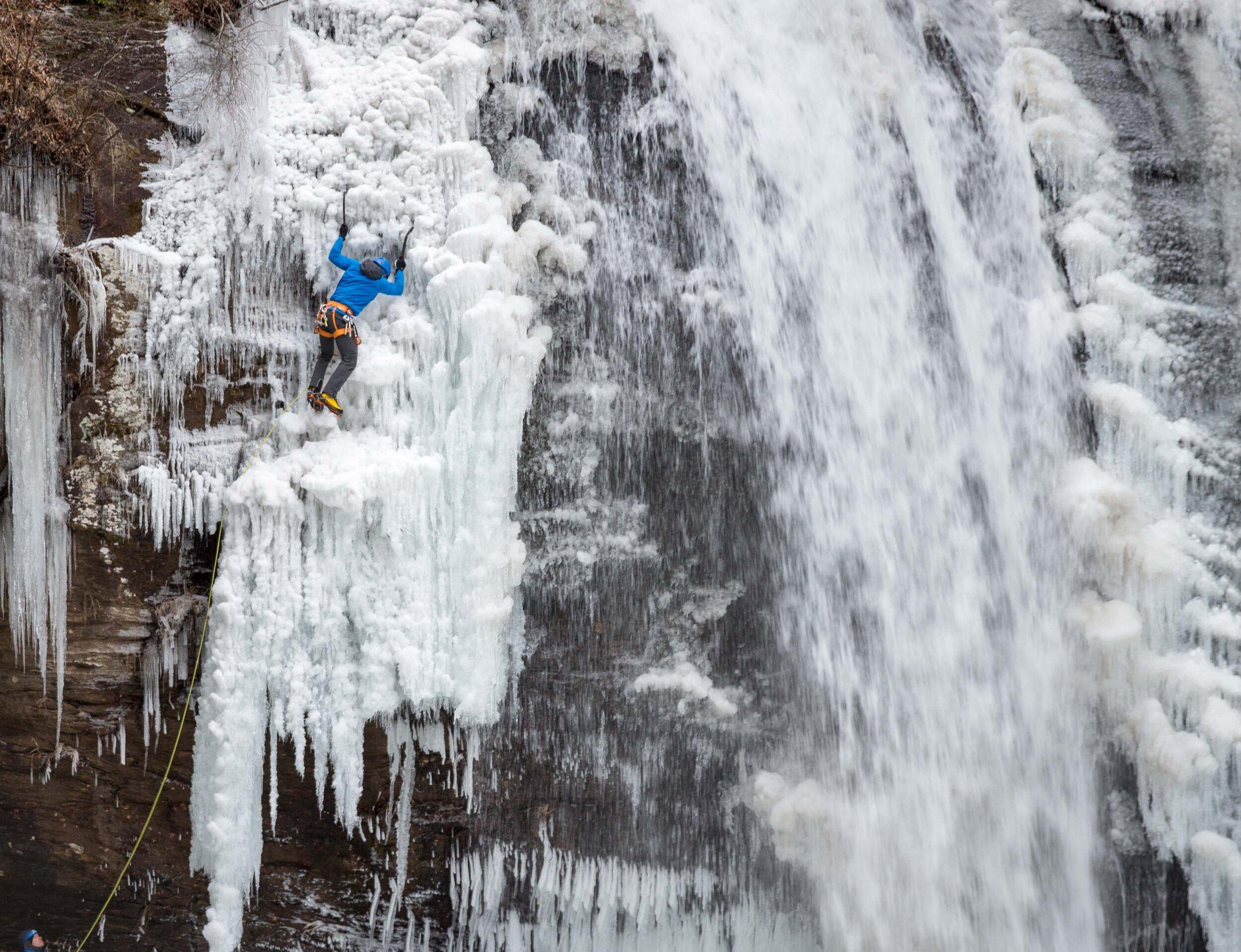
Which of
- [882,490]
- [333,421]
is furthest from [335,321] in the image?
[882,490]

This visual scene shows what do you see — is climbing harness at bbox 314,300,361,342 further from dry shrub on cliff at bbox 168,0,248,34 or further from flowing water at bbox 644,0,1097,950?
flowing water at bbox 644,0,1097,950

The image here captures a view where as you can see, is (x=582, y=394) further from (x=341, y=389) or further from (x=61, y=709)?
(x=61, y=709)

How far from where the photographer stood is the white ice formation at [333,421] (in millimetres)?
4191

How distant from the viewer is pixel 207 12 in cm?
445

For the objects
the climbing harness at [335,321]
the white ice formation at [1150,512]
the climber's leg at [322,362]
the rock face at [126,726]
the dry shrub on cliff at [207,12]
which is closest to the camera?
the white ice formation at [1150,512]

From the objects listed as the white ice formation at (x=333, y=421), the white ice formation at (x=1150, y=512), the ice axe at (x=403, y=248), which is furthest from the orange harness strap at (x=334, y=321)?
the white ice formation at (x=1150, y=512)

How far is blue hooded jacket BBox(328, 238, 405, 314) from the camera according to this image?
13.4 feet

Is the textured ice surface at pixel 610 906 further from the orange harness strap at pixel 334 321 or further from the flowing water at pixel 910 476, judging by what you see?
the orange harness strap at pixel 334 321

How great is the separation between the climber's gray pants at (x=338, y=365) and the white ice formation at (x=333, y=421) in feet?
0.30

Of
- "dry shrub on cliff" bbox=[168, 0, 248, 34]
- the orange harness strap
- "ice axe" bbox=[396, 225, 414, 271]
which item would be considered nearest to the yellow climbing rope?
the orange harness strap

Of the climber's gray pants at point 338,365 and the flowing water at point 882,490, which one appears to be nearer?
the climber's gray pants at point 338,365

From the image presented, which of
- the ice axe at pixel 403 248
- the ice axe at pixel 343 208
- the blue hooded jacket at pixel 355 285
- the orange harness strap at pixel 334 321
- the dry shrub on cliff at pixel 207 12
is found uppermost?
the dry shrub on cliff at pixel 207 12

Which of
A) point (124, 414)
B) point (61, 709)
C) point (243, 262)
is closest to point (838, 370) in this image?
point (243, 262)

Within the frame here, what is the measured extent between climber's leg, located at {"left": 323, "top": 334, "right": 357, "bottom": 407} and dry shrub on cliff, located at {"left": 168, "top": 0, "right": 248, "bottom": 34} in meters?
1.87
